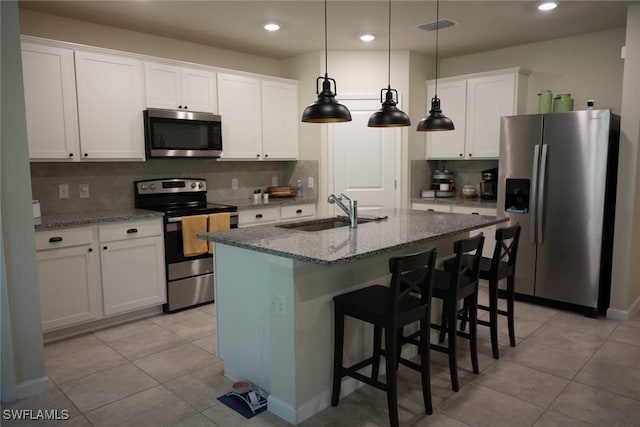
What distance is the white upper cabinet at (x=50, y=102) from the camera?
341 centimetres

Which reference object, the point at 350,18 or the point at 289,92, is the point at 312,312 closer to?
the point at 350,18

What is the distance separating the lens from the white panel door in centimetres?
514

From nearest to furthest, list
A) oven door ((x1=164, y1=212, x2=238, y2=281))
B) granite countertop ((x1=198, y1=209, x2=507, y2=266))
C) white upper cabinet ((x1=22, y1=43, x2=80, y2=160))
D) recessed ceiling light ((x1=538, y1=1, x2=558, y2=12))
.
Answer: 1. granite countertop ((x1=198, y1=209, x2=507, y2=266))
2. white upper cabinet ((x1=22, y1=43, x2=80, y2=160))
3. recessed ceiling light ((x1=538, y1=1, x2=558, y2=12))
4. oven door ((x1=164, y1=212, x2=238, y2=281))

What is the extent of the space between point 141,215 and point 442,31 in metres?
3.30

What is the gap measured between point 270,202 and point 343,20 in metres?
2.00

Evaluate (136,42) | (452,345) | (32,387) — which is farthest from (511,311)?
(136,42)

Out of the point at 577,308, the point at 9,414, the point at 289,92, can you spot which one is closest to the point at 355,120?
the point at 289,92

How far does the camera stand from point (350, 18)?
3.98 meters

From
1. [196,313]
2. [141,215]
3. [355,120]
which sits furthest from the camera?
[355,120]

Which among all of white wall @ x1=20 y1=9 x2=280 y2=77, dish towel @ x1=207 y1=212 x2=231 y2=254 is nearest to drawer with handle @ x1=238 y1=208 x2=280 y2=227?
dish towel @ x1=207 y1=212 x2=231 y2=254

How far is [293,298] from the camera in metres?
2.26

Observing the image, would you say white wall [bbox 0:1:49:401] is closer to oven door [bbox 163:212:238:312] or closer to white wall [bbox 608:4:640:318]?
oven door [bbox 163:212:238:312]

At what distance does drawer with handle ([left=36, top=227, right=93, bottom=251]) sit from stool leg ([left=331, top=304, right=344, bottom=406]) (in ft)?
7.29

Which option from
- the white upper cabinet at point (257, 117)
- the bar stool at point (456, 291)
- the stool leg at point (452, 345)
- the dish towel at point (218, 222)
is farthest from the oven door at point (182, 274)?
the stool leg at point (452, 345)
